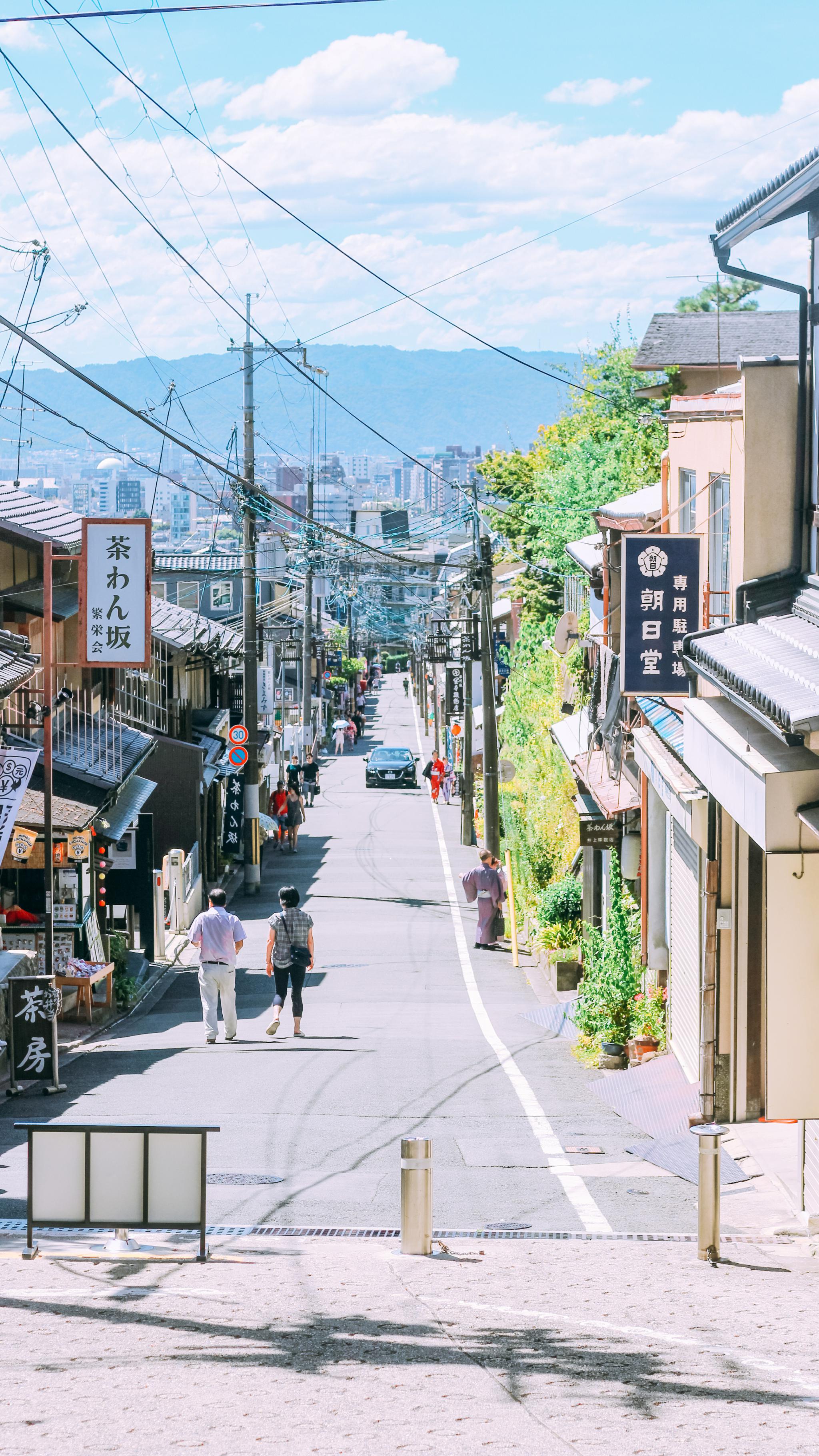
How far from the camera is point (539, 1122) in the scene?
1316cm

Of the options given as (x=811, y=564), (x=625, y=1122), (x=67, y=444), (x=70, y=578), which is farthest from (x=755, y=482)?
(x=67, y=444)

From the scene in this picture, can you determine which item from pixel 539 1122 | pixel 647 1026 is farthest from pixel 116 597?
pixel 539 1122

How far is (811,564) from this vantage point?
1060cm

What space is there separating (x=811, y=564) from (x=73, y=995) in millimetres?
12408

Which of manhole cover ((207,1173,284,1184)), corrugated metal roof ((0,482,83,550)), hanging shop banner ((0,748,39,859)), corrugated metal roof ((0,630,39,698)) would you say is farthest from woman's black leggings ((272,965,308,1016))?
corrugated metal roof ((0,482,83,550))

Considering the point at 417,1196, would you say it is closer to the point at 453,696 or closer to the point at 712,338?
the point at 712,338

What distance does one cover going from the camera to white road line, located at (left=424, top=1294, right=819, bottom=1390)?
633 cm

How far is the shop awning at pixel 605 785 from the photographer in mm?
18266

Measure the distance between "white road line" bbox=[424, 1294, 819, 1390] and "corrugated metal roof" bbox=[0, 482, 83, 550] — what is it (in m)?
14.4

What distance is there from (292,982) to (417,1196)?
8.69m

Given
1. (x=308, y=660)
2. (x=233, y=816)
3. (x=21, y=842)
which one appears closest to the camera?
(x=21, y=842)

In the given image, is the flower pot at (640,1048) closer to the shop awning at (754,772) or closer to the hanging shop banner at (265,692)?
the shop awning at (754,772)

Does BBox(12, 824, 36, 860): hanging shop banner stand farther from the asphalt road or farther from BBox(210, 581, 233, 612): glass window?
BBox(210, 581, 233, 612): glass window

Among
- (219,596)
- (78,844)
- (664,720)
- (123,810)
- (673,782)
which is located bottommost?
(123,810)
